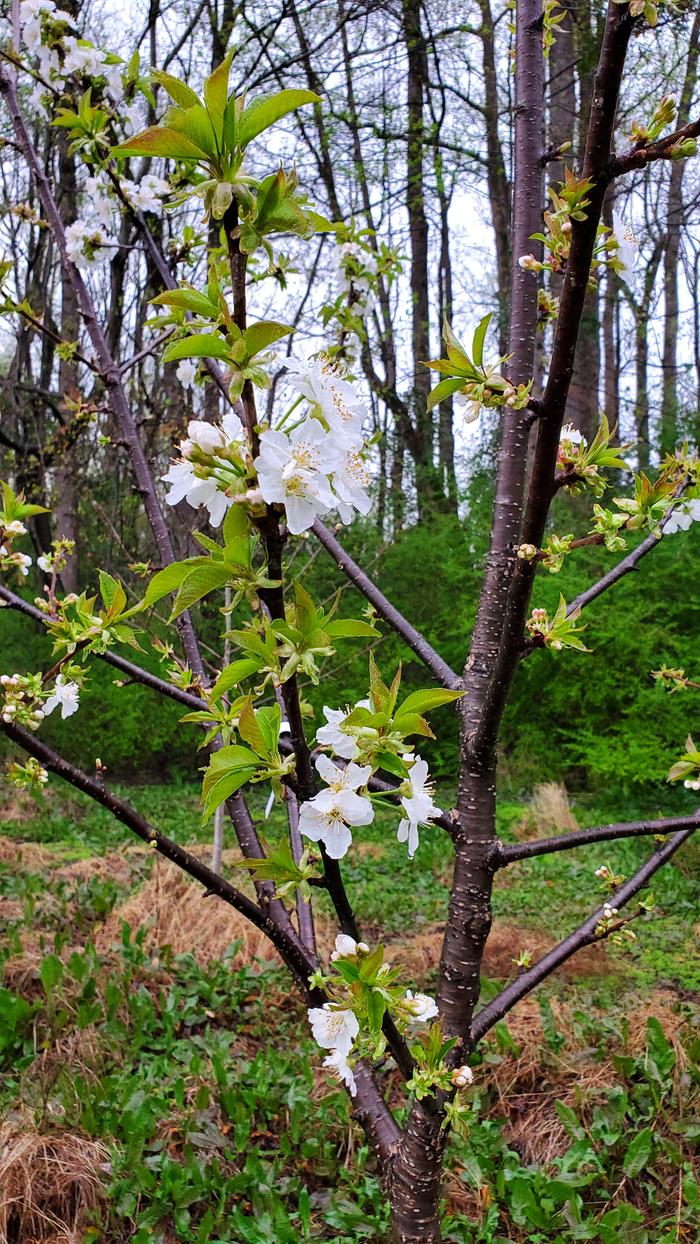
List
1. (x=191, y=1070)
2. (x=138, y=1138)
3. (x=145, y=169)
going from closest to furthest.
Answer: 1. (x=138, y=1138)
2. (x=191, y=1070)
3. (x=145, y=169)

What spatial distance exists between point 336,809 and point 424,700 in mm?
156

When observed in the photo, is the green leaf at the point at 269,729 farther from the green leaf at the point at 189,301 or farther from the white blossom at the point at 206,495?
the green leaf at the point at 189,301

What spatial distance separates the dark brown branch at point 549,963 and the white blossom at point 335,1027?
1.05ft

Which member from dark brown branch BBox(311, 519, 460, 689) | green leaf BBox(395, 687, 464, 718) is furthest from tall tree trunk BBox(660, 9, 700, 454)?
green leaf BBox(395, 687, 464, 718)

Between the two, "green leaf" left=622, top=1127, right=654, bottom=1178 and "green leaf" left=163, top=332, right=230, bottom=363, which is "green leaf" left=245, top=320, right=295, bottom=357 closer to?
"green leaf" left=163, top=332, right=230, bottom=363

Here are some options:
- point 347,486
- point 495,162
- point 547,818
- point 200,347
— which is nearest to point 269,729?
point 347,486

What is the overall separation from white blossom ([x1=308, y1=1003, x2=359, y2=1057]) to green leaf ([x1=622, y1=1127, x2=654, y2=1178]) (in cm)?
173

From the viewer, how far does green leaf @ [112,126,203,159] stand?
803mm

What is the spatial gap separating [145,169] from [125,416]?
7276 millimetres

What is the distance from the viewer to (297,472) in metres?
0.80

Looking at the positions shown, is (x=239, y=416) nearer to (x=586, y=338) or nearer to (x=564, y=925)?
(x=564, y=925)

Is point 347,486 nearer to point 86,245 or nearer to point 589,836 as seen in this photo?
point 589,836

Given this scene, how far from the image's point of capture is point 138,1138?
2.39 meters

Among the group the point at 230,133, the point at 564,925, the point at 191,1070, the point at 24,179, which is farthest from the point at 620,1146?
the point at 24,179
